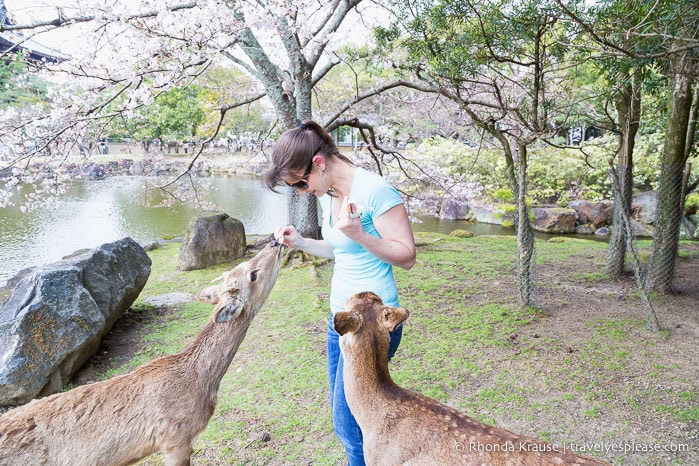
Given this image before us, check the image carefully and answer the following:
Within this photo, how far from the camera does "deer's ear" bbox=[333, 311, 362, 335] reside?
158 cm

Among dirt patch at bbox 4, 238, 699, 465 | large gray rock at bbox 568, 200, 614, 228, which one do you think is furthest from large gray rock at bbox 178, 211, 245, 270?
large gray rock at bbox 568, 200, 614, 228

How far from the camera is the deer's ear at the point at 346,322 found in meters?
1.58

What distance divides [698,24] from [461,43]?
1871mm

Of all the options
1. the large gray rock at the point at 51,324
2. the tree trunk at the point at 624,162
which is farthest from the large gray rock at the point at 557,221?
the large gray rock at the point at 51,324

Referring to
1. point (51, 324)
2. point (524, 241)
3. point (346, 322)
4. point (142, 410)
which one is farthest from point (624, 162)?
point (51, 324)

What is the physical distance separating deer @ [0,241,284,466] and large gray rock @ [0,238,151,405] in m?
1.65

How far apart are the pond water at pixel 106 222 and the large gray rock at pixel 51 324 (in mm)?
5183

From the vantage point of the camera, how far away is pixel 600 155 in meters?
12.8

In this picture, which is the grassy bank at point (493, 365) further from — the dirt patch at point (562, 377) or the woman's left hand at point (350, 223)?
the woman's left hand at point (350, 223)

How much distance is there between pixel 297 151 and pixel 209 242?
19.7ft

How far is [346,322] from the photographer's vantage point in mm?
1615

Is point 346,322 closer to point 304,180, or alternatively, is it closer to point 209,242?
point 304,180

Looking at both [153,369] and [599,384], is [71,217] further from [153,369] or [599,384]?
[599,384]

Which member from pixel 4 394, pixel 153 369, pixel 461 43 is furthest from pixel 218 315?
pixel 461 43
